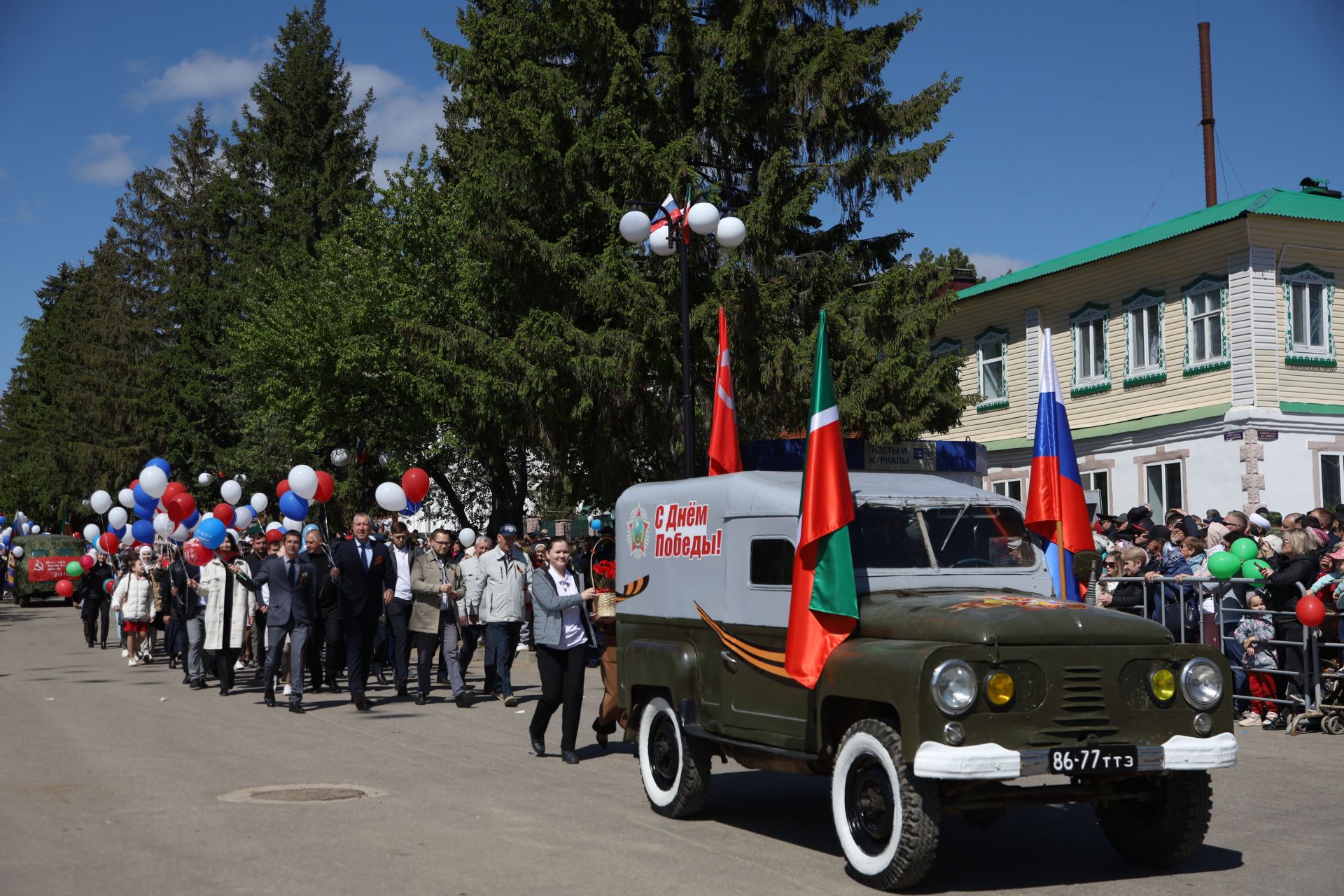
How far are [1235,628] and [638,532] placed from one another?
7448mm

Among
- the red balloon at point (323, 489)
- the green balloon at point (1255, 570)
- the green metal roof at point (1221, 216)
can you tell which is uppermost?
the green metal roof at point (1221, 216)

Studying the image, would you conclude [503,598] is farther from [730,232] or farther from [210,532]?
[210,532]

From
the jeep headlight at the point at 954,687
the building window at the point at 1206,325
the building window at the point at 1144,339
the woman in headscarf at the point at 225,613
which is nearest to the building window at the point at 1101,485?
the building window at the point at 1144,339

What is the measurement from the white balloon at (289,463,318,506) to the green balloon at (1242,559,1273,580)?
1271 cm

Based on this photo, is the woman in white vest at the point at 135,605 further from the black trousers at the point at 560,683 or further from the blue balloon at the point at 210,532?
the black trousers at the point at 560,683

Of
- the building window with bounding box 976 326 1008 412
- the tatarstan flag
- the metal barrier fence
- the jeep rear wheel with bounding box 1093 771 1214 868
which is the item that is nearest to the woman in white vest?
the metal barrier fence

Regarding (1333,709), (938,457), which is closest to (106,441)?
(938,457)

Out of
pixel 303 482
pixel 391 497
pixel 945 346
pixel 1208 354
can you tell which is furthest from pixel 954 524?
pixel 945 346

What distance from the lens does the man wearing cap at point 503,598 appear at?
15648 mm

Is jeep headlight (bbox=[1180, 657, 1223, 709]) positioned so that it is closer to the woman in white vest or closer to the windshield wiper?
the windshield wiper

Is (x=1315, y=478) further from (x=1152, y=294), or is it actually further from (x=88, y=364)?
(x=88, y=364)

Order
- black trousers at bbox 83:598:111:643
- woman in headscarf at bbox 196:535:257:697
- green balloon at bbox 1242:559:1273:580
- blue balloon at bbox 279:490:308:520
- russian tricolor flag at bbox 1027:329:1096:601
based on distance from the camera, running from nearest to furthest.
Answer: russian tricolor flag at bbox 1027:329:1096:601
green balloon at bbox 1242:559:1273:580
woman in headscarf at bbox 196:535:257:697
blue balloon at bbox 279:490:308:520
black trousers at bbox 83:598:111:643

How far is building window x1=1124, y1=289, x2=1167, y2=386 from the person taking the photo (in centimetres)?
2850

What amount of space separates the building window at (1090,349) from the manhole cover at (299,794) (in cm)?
2329
